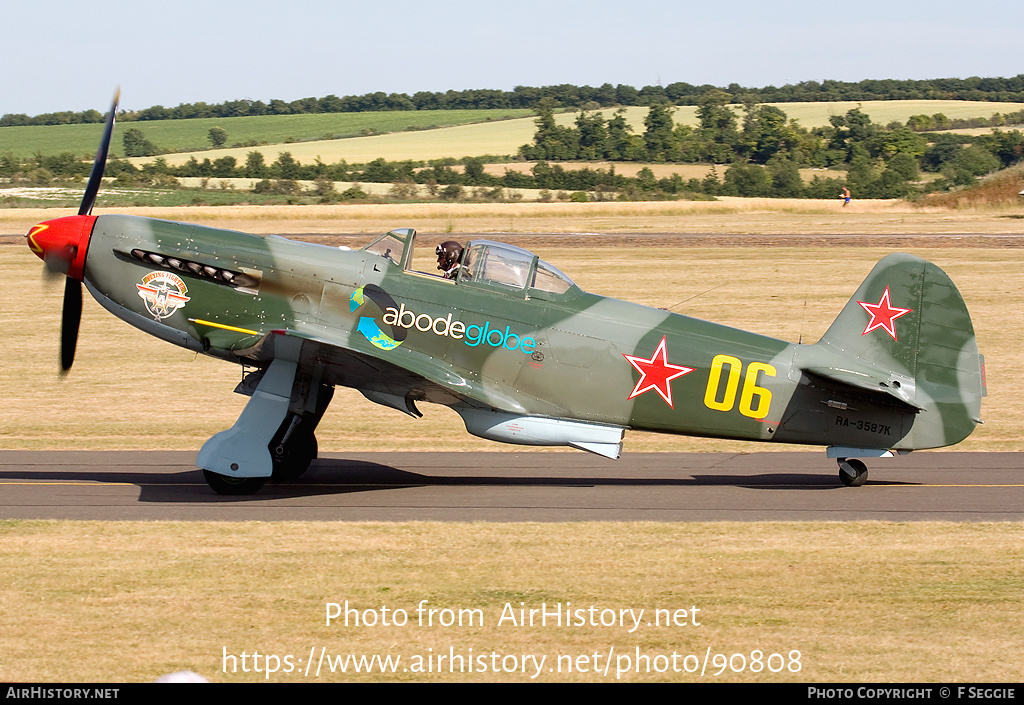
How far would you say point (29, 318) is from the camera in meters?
23.1

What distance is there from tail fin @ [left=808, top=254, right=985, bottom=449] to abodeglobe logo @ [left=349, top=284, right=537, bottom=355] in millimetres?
3154

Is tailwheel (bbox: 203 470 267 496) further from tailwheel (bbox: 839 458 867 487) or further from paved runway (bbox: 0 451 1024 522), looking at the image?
tailwheel (bbox: 839 458 867 487)

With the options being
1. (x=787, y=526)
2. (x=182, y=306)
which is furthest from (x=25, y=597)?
(x=787, y=526)

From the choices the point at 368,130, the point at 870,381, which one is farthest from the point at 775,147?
the point at 870,381

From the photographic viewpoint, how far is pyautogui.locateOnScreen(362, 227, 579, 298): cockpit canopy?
10.5 meters

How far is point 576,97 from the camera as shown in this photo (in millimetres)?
161375

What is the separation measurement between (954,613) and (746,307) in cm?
1784

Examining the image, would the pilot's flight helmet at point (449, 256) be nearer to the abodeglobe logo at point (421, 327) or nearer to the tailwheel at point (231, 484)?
the abodeglobe logo at point (421, 327)

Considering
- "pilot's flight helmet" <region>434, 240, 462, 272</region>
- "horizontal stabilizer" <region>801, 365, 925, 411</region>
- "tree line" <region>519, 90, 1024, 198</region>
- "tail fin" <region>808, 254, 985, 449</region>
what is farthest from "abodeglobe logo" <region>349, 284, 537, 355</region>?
"tree line" <region>519, 90, 1024, 198</region>

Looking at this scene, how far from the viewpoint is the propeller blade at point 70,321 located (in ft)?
35.8

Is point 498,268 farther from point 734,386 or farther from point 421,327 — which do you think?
point 734,386

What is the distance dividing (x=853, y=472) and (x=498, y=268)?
4312mm

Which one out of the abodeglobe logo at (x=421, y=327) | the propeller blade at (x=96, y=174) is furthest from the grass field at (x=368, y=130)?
the abodeglobe logo at (x=421, y=327)
